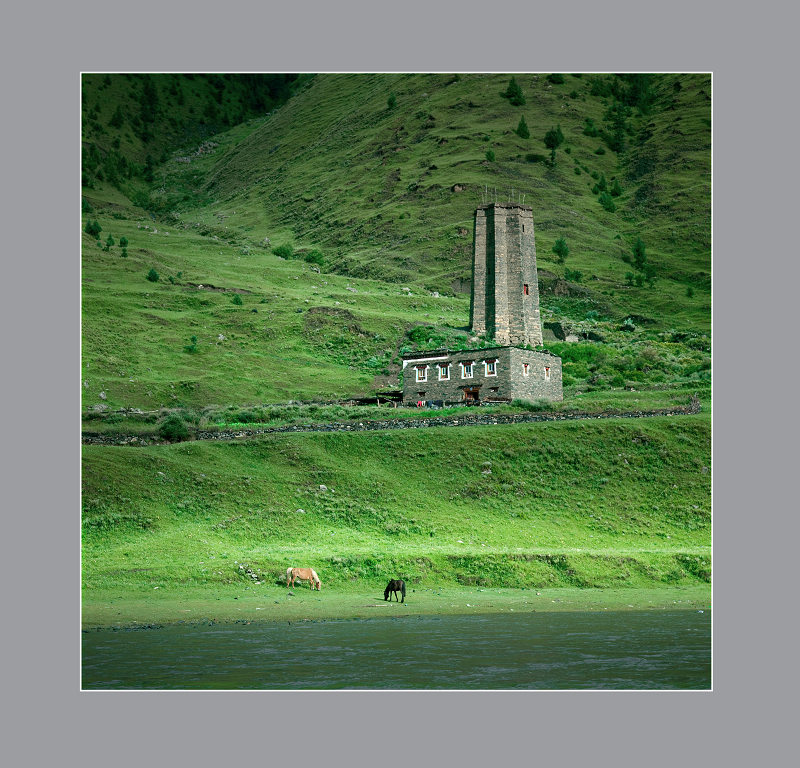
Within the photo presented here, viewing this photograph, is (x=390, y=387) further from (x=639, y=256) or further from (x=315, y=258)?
(x=315, y=258)

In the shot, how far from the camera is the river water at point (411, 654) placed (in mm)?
23906

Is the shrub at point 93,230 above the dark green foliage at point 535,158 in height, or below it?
below

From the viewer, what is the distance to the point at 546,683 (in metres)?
23.9

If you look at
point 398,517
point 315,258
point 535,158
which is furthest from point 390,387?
point 535,158

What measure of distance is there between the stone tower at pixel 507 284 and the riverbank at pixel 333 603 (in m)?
66.0

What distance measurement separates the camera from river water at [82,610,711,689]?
2391cm

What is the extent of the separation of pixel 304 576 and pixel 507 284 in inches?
2835

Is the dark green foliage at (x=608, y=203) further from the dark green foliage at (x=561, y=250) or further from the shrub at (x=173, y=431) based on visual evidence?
the shrub at (x=173, y=431)

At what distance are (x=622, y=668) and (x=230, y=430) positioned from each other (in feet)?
118

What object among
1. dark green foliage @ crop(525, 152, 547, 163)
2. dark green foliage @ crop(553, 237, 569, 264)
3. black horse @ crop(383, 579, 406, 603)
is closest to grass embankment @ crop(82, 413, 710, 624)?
black horse @ crop(383, 579, 406, 603)

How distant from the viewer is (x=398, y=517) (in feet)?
155

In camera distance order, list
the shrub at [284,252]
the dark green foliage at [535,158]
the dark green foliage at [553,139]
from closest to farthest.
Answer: the shrub at [284,252] → the dark green foliage at [535,158] → the dark green foliage at [553,139]

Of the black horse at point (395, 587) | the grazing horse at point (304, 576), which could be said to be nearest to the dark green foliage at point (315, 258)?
the grazing horse at point (304, 576)

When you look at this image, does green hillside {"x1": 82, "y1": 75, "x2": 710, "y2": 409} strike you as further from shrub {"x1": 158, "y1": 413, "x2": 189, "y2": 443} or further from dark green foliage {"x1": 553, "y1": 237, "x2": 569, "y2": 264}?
shrub {"x1": 158, "y1": 413, "x2": 189, "y2": 443}
